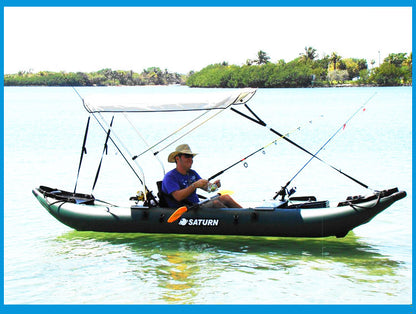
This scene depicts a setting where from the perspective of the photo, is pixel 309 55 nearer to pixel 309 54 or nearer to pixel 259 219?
pixel 309 54

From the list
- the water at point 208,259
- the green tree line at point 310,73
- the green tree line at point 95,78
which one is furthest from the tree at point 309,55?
the water at point 208,259

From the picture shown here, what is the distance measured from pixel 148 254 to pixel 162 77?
15367 cm

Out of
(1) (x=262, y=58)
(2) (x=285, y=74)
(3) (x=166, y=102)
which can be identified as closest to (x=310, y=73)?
(2) (x=285, y=74)

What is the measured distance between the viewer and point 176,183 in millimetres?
9023

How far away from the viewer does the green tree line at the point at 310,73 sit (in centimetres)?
12238

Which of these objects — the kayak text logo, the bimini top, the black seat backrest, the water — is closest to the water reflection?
the water

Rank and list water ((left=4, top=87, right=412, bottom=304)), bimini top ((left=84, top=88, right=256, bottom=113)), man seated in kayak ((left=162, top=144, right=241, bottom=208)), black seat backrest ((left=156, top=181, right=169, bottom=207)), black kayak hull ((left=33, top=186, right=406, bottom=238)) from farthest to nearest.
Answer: black seat backrest ((left=156, top=181, right=169, bottom=207))
bimini top ((left=84, top=88, right=256, bottom=113))
man seated in kayak ((left=162, top=144, right=241, bottom=208))
black kayak hull ((left=33, top=186, right=406, bottom=238))
water ((left=4, top=87, right=412, bottom=304))

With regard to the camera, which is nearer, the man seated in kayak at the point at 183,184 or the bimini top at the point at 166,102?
the man seated in kayak at the point at 183,184

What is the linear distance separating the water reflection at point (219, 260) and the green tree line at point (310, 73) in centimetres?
11202

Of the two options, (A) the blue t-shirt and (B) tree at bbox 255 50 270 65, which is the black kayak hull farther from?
(B) tree at bbox 255 50 270 65

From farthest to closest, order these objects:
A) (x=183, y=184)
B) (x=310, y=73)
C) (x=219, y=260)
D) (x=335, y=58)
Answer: (x=335, y=58) < (x=310, y=73) < (x=183, y=184) < (x=219, y=260)

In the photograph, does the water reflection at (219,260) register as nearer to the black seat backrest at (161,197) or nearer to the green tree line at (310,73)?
the black seat backrest at (161,197)

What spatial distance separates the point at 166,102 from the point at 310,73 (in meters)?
116

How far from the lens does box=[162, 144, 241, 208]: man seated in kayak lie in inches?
352
